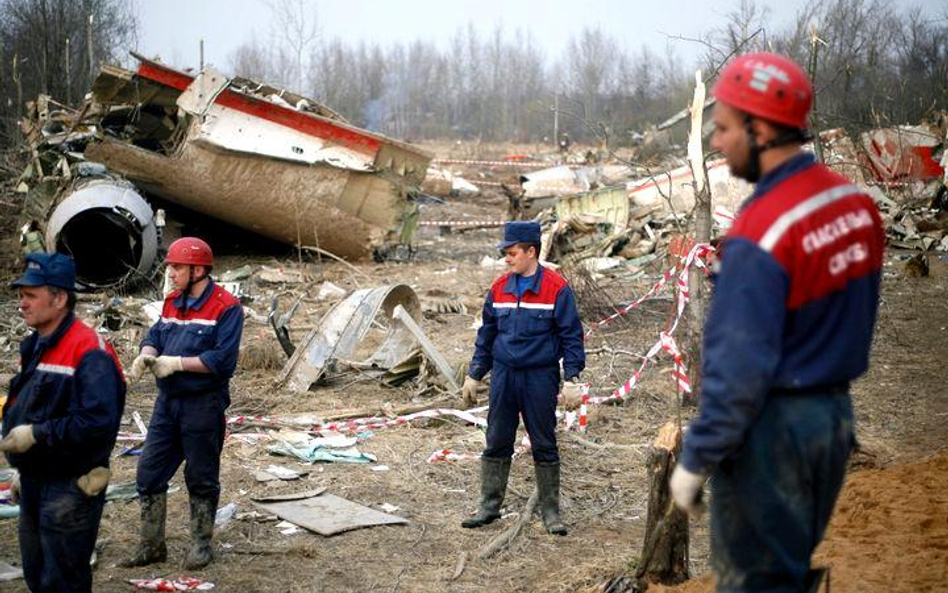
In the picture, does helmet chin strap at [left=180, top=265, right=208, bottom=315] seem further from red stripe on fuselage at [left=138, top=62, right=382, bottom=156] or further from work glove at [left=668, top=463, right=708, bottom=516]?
red stripe on fuselage at [left=138, top=62, right=382, bottom=156]

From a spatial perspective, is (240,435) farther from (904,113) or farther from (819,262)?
(904,113)

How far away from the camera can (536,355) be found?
586 centimetres

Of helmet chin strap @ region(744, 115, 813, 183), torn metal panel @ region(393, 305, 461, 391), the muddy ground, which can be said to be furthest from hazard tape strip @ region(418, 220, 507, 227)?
helmet chin strap @ region(744, 115, 813, 183)

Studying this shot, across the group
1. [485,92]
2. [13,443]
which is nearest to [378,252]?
[13,443]

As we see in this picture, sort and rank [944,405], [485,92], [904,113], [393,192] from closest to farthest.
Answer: [944,405], [393,192], [904,113], [485,92]

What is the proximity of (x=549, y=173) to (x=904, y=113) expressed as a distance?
11.1 metres

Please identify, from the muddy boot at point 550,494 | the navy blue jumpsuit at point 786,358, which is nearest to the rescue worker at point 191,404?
the muddy boot at point 550,494

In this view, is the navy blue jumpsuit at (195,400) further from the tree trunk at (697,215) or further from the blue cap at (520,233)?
the tree trunk at (697,215)

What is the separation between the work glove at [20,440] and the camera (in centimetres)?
381

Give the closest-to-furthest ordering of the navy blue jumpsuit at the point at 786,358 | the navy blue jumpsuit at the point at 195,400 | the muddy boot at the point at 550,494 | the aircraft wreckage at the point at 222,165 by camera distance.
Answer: the navy blue jumpsuit at the point at 786,358, the navy blue jumpsuit at the point at 195,400, the muddy boot at the point at 550,494, the aircraft wreckage at the point at 222,165

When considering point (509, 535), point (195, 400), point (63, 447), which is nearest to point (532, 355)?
point (509, 535)

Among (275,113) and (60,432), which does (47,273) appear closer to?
(60,432)

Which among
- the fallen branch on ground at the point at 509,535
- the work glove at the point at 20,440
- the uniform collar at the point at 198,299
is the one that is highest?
the uniform collar at the point at 198,299

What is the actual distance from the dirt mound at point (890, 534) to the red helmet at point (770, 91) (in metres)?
2.51
